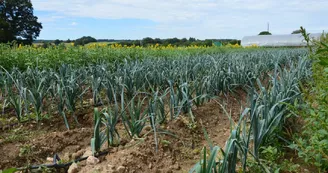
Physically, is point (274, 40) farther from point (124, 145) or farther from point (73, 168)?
point (73, 168)

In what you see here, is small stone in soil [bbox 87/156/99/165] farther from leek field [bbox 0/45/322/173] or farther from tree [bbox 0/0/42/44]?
tree [bbox 0/0/42/44]

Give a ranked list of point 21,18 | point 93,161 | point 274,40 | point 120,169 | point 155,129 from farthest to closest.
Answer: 1. point 21,18
2. point 274,40
3. point 155,129
4. point 93,161
5. point 120,169

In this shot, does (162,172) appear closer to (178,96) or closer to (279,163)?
(279,163)

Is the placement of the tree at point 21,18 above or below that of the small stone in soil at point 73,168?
above

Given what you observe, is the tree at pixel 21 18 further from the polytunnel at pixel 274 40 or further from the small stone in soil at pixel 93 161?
→ the small stone in soil at pixel 93 161

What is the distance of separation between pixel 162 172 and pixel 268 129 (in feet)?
2.37

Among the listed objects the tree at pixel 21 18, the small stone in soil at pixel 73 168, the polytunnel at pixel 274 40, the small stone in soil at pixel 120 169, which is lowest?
the small stone in soil at pixel 73 168

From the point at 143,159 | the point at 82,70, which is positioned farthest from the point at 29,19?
the point at 143,159

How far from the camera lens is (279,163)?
2100 millimetres

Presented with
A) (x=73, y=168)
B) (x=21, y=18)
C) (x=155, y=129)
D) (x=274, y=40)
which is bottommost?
(x=73, y=168)


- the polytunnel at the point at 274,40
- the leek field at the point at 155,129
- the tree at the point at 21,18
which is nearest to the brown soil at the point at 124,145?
the leek field at the point at 155,129

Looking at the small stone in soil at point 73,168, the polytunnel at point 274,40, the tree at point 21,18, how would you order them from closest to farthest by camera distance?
the small stone in soil at point 73,168, the polytunnel at point 274,40, the tree at point 21,18

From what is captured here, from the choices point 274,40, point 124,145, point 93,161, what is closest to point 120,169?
point 93,161

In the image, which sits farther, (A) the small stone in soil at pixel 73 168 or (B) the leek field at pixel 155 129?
(A) the small stone in soil at pixel 73 168
